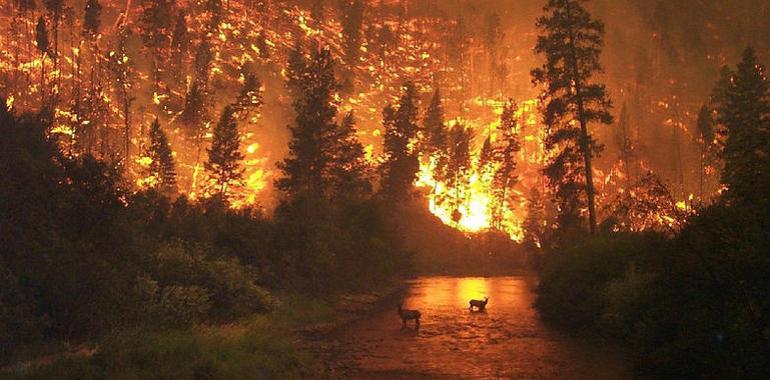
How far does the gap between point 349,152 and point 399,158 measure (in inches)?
775

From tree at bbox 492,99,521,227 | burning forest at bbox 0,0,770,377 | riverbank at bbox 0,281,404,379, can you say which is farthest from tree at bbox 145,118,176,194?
tree at bbox 492,99,521,227

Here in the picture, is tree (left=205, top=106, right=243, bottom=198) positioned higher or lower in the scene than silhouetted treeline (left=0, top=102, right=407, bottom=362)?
higher

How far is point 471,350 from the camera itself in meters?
22.4

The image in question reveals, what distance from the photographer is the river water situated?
18.4 metres

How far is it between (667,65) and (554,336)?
165472 millimetres

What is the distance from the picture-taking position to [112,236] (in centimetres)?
1759

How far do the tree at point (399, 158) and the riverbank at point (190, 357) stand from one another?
55821 mm

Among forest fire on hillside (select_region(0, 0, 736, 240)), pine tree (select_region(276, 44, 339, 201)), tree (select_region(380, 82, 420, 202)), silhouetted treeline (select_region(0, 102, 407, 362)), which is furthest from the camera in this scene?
tree (select_region(380, 82, 420, 202))

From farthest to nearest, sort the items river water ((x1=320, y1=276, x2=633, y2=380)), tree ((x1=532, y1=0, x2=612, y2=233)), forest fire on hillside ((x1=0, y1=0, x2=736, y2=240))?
forest fire on hillside ((x1=0, y1=0, x2=736, y2=240)) < tree ((x1=532, y1=0, x2=612, y2=233)) < river water ((x1=320, y1=276, x2=633, y2=380))

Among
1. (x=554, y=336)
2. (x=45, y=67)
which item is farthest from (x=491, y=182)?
(x=554, y=336)

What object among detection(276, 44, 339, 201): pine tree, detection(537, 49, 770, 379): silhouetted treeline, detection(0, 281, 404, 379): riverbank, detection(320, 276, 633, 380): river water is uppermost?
detection(276, 44, 339, 201): pine tree

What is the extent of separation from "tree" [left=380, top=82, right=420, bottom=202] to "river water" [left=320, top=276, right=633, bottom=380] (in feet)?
151

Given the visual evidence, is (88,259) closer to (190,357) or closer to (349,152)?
(190,357)

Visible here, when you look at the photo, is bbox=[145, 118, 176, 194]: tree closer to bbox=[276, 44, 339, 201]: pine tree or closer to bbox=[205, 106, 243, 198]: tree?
bbox=[205, 106, 243, 198]: tree
